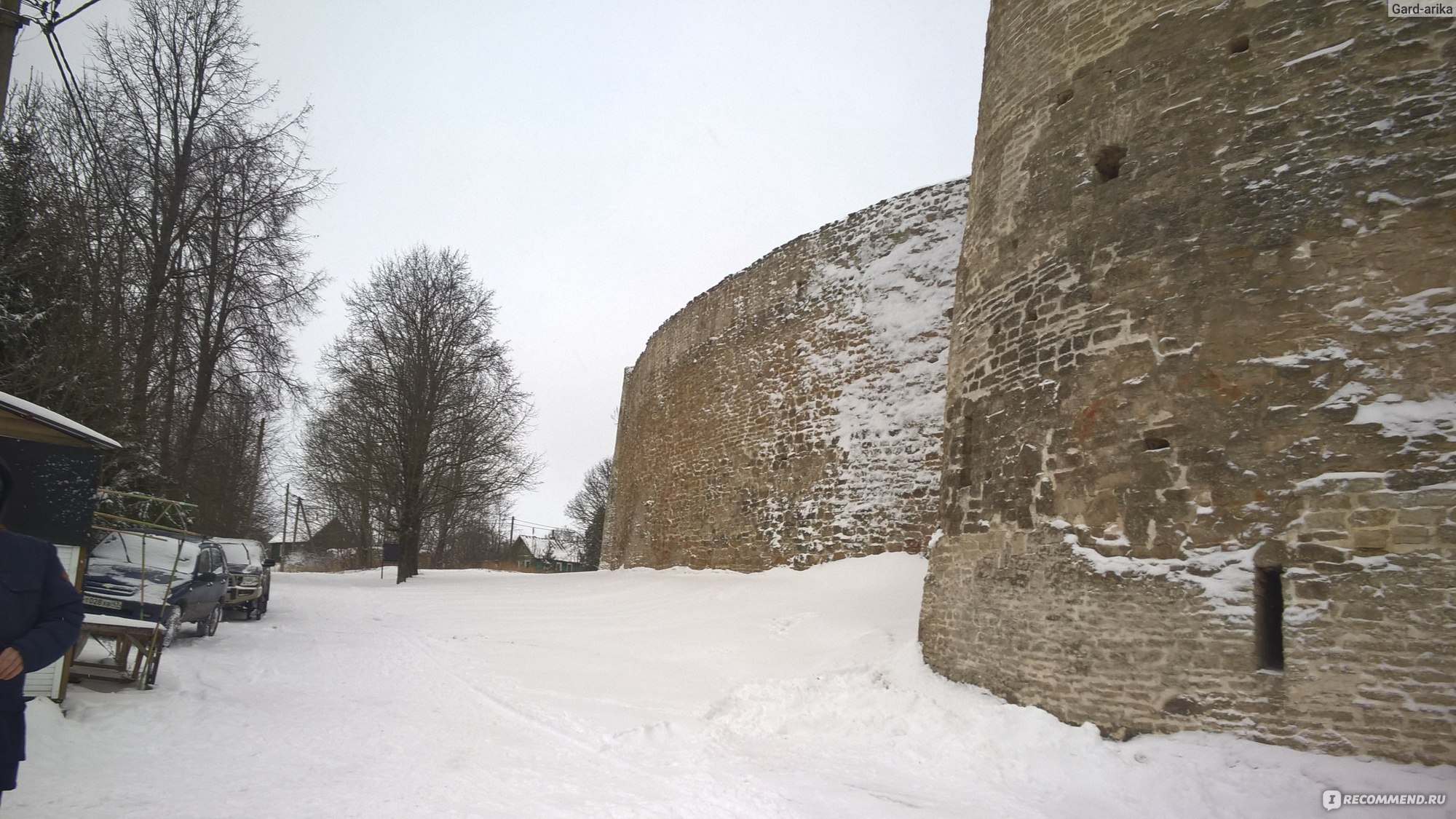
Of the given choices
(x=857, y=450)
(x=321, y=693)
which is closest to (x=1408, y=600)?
(x=321, y=693)

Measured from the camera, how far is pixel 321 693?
7.20 m

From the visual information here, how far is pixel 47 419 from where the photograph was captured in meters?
5.30

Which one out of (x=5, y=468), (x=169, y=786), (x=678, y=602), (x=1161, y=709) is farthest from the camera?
(x=678, y=602)

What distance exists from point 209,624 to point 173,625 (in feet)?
4.37

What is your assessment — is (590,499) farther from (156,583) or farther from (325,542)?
(156,583)

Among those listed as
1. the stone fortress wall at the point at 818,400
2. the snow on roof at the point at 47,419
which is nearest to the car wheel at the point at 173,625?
the snow on roof at the point at 47,419

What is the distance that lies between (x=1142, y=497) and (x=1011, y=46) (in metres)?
4.70

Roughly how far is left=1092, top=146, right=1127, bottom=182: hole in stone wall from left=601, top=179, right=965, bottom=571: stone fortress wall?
18.2ft

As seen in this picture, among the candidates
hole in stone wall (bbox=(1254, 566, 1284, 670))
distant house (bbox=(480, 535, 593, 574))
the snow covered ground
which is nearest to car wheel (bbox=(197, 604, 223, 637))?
the snow covered ground

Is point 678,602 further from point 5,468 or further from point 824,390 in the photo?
point 5,468

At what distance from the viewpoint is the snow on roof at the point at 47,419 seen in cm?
509

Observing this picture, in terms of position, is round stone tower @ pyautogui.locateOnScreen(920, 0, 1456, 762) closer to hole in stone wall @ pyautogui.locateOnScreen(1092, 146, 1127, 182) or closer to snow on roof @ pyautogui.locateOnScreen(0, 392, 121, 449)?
hole in stone wall @ pyautogui.locateOnScreen(1092, 146, 1127, 182)

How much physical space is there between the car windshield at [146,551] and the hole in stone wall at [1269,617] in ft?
32.7

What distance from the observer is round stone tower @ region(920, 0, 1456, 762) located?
4.64 metres
